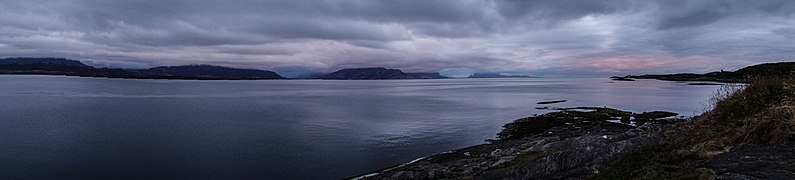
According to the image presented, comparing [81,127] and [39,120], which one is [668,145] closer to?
[81,127]

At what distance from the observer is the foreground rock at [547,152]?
50.2 feet

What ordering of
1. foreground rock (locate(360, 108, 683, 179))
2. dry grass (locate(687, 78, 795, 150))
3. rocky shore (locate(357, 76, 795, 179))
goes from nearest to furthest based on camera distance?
rocky shore (locate(357, 76, 795, 179)), dry grass (locate(687, 78, 795, 150)), foreground rock (locate(360, 108, 683, 179))

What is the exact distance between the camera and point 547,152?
26906 mm

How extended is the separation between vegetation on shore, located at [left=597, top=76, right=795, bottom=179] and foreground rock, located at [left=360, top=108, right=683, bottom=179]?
53.1 inches

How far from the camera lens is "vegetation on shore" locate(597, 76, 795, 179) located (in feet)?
34.3

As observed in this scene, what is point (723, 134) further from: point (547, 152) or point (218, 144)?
point (218, 144)

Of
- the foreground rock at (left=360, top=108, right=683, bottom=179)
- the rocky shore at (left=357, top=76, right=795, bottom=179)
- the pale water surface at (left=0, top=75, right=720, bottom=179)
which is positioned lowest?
the pale water surface at (left=0, top=75, right=720, bottom=179)

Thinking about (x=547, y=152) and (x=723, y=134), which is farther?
(x=547, y=152)

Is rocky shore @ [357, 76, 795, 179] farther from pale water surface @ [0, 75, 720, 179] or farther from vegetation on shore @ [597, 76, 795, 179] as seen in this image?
pale water surface @ [0, 75, 720, 179]

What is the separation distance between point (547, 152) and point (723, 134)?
1498 cm

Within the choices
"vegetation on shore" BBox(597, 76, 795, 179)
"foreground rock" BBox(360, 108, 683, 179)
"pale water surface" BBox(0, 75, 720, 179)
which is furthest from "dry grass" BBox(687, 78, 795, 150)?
"pale water surface" BBox(0, 75, 720, 179)

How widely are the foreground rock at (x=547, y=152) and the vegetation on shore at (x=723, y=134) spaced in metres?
1.35

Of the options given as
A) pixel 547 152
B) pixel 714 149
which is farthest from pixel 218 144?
pixel 714 149

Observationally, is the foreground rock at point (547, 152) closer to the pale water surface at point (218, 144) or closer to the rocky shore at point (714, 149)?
the rocky shore at point (714, 149)
